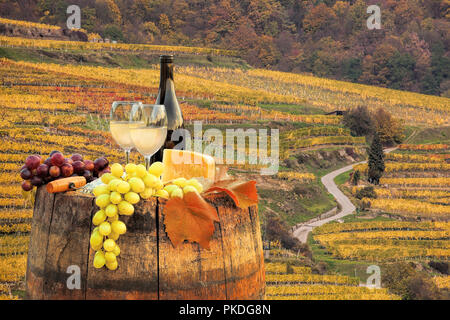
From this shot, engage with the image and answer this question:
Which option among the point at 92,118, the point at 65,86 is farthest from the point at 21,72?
the point at 92,118

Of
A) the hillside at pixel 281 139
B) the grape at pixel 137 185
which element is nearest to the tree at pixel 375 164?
the hillside at pixel 281 139

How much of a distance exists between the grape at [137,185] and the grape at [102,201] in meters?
0.08

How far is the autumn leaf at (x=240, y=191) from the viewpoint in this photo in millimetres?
1681

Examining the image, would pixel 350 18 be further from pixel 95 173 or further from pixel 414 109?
pixel 95 173

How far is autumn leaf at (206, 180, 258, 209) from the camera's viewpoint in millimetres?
1681

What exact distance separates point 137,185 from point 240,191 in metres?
0.35

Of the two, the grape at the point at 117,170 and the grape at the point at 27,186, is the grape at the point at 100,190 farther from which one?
the grape at the point at 27,186

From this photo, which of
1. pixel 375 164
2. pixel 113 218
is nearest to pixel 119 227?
pixel 113 218

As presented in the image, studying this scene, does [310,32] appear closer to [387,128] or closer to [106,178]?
[387,128]

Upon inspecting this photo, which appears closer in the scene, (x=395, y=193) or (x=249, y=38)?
(x=395, y=193)

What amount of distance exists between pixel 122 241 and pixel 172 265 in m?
0.16
